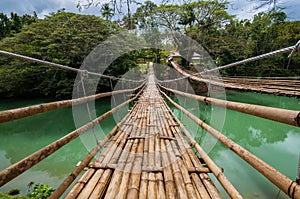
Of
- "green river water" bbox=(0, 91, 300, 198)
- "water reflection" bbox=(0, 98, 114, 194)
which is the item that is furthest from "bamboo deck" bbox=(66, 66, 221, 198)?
"water reflection" bbox=(0, 98, 114, 194)

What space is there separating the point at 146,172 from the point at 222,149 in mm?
3638

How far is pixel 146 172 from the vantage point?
39.1 inches

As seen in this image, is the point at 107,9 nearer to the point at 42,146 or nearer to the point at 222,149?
the point at 222,149

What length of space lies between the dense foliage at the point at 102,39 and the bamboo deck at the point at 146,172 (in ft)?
14.8

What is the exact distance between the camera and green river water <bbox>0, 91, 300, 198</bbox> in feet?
9.68

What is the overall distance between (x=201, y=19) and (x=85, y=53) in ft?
23.1

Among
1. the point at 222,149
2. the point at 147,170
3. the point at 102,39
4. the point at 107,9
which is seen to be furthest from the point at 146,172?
the point at 102,39

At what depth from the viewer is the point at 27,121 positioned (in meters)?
6.28

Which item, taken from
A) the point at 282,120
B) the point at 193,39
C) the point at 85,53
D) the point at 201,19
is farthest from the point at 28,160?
the point at 201,19

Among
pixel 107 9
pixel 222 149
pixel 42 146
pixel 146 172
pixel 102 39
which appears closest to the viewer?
pixel 146 172

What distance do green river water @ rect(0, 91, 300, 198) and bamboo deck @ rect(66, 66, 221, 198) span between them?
2055 millimetres

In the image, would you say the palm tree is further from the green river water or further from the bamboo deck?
the green river water

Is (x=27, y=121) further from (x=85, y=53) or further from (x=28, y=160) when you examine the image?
(x=28, y=160)

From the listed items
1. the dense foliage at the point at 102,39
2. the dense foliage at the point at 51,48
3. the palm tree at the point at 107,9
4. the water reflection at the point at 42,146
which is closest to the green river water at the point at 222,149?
the water reflection at the point at 42,146
